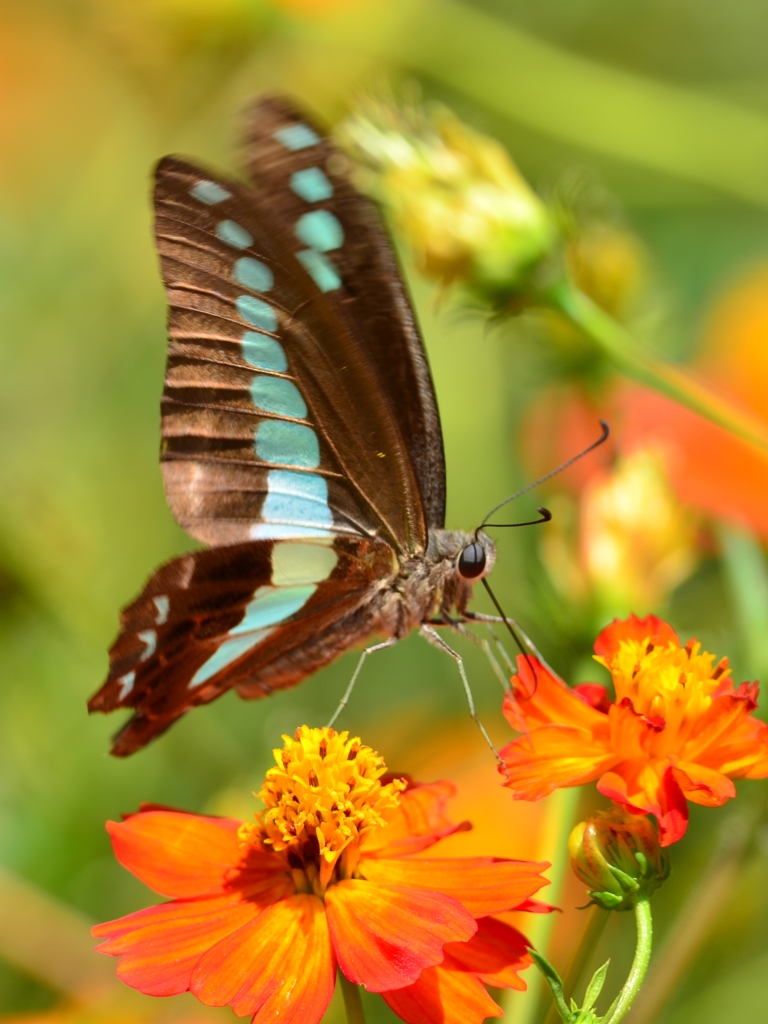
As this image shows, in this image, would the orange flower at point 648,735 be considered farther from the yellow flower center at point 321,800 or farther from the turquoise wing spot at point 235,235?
the turquoise wing spot at point 235,235

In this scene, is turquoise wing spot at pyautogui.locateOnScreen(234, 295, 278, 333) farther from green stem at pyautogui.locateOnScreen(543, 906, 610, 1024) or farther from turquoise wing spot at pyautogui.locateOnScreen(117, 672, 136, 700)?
green stem at pyautogui.locateOnScreen(543, 906, 610, 1024)

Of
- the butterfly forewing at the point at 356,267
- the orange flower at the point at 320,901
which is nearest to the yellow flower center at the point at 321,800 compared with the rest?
the orange flower at the point at 320,901

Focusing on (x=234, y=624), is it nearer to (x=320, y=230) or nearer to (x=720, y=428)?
(x=320, y=230)

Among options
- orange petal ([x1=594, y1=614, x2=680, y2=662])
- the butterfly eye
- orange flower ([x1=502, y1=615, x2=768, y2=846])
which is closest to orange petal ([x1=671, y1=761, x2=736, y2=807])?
orange flower ([x1=502, y1=615, x2=768, y2=846])

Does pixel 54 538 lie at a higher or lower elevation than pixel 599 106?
lower

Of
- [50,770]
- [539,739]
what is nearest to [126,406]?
[50,770]

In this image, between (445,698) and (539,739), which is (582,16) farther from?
(539,739)
